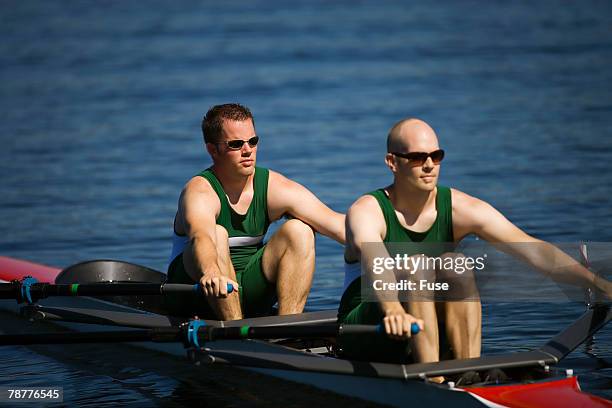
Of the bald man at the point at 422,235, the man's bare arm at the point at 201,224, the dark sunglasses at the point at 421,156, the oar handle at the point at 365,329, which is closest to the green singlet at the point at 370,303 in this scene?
the bald man at the point at 422,235

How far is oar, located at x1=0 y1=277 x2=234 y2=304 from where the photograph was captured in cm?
743

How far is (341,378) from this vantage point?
21.6 ft

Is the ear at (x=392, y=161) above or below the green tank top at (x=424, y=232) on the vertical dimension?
above

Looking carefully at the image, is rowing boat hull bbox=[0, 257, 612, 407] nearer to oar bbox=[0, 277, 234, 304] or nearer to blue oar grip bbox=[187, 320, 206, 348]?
blue oar grip bbox=[187, 320, 206, 348]

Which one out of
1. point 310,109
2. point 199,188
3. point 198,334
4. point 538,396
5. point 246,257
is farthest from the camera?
point 310,109

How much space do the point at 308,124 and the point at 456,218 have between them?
12.6m

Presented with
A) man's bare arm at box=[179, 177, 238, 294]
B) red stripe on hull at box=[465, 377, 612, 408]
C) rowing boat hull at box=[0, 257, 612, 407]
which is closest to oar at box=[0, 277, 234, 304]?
man's bare arm at box=[179, 177, 238, 294]

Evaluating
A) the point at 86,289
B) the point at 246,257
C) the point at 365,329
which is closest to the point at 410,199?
the point at 365,329

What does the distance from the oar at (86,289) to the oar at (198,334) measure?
24cm

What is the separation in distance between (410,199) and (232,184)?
1.70m

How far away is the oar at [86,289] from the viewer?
7.43 m

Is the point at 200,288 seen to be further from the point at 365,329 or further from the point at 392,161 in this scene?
the point at 392,161

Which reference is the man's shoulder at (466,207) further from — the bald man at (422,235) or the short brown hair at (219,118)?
the short brown hair at (219,118)

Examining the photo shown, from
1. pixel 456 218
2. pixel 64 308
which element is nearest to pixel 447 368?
pixel 456 218
